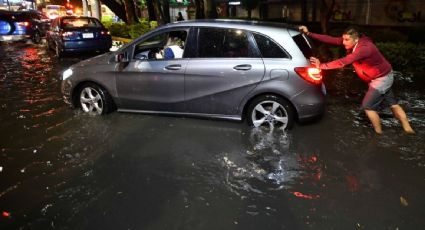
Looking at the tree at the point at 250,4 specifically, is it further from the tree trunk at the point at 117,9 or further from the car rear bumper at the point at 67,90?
the car rear bumper at the point at 67,90

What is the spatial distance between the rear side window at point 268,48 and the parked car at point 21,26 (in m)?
16.5

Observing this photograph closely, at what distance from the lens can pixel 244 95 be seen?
5543 millimetres

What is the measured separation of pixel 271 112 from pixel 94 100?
10.0 ft

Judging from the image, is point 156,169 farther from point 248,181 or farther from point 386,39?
point 386,39

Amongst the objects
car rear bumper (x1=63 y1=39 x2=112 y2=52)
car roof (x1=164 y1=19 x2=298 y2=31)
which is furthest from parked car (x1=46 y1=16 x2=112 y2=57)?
car roof (x1=164 y1=19 x2=298 y2=31)

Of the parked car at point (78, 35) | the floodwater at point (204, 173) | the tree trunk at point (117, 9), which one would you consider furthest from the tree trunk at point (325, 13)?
the tree trunk at point (117, 9)

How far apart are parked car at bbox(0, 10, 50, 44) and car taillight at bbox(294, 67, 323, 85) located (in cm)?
1700

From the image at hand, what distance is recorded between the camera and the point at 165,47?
625 centimetres

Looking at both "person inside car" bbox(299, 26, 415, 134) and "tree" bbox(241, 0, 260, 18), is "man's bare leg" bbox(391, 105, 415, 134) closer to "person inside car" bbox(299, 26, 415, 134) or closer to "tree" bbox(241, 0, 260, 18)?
"person inside car" bbox(299, 26, 415, 134)

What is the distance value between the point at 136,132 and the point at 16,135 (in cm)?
181

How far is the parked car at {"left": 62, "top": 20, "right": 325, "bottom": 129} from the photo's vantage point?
17.5ft

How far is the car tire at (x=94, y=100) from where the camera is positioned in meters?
6.45

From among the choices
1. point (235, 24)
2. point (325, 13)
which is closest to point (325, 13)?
point (325, 13)

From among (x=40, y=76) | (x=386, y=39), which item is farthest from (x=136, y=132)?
(x=386, y=39)
